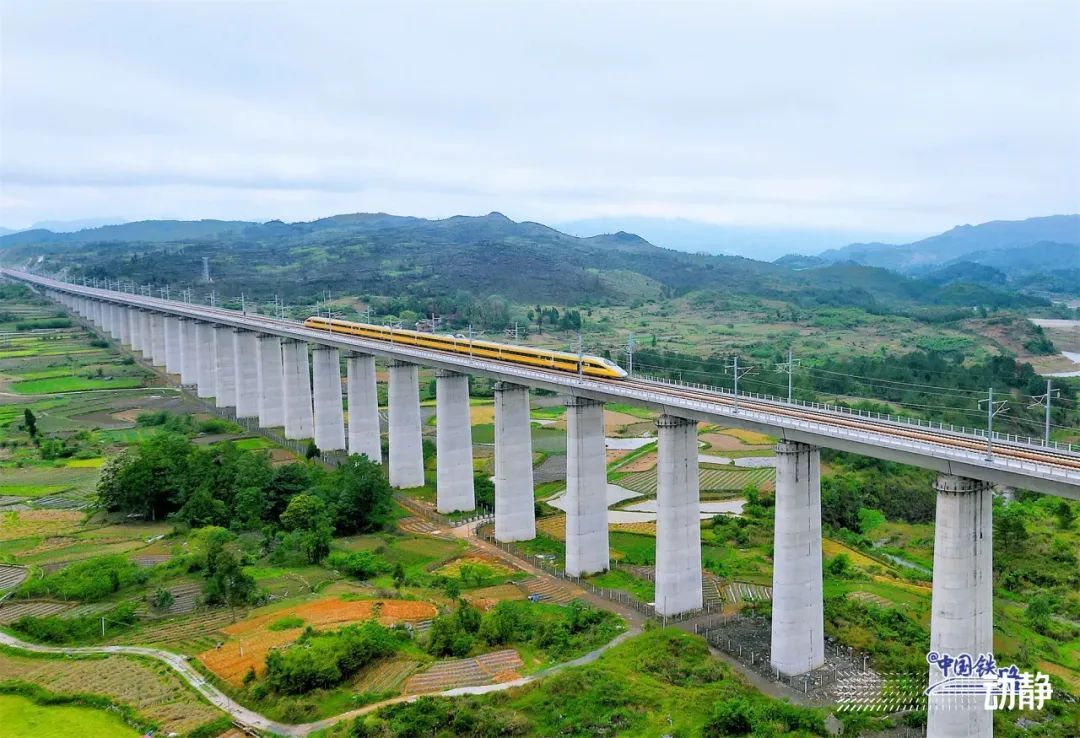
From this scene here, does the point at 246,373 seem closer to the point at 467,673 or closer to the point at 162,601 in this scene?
the point at 162,601

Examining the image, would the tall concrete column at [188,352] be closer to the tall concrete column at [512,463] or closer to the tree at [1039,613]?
the tall concrete column at [512,463]

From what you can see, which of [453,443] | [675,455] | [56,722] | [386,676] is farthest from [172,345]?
[386,676]

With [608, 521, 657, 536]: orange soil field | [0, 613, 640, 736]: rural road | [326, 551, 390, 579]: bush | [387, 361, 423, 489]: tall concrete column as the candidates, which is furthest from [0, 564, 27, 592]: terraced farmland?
[608, 521, 657, 536]: orange soil field

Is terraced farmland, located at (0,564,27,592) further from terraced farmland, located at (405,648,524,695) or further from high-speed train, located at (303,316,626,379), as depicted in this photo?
high-speed train, located at (303,316,626,379)

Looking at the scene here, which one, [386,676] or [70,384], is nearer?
[386,676]

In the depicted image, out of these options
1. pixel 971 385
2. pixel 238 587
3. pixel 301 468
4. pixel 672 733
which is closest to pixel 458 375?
pixel 301 468

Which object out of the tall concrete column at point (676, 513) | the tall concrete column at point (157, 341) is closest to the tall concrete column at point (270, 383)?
the tall concrete column at point (157, 341)
